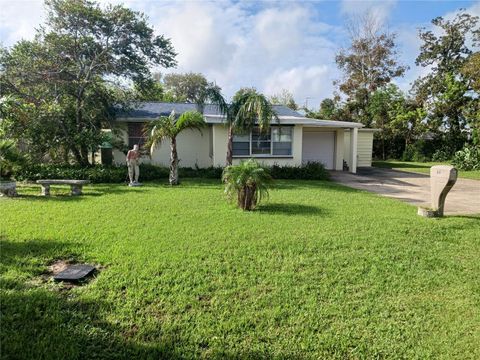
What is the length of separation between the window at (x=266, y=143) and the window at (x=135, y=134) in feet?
15.2

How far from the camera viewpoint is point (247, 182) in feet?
24.6

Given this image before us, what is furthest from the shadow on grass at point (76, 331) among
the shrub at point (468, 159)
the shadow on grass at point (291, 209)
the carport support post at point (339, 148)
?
the shrub at point (468, 159)

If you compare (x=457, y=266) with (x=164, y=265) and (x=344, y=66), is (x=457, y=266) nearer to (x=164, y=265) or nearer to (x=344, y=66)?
(x=164, y=265)

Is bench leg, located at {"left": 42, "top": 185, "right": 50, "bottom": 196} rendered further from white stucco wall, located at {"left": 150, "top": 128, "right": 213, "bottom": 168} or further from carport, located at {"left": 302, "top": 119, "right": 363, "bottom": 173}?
carport, located at {"left": 302, "top": 119, "right": 363, "bottom": 173}

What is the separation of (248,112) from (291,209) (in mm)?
5777

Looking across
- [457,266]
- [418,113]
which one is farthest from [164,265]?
[418,113]

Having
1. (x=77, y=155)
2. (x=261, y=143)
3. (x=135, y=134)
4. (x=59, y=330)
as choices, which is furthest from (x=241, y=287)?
(x=135, y=134)

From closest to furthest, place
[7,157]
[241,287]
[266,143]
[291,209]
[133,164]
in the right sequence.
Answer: [241,287], [291,209], [7,157], [133,164], [266,143]

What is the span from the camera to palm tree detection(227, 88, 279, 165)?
12.2m

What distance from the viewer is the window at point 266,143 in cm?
1548

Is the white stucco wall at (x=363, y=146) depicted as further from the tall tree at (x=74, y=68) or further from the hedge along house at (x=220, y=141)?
the tall tree at (x=74, y=68)

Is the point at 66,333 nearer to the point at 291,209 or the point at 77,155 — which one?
the point at 291,209

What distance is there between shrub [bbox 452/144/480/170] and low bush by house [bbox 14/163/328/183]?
38.1 feet

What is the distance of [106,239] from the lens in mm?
5391
